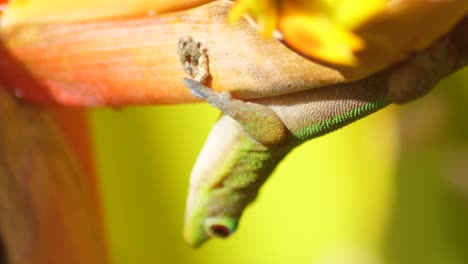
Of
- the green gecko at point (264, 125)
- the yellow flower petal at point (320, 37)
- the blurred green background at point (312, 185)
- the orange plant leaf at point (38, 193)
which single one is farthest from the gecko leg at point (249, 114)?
the blurred green background at point (312, 185)

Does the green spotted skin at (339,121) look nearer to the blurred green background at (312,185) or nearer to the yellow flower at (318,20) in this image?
the yellow flower at (318,20)

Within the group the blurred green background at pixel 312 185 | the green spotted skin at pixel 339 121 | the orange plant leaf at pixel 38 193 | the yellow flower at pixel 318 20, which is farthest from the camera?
the blurred green background at pixel 312 185

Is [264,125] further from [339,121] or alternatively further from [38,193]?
[38,193]

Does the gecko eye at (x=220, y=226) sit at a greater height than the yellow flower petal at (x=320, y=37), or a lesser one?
lesser

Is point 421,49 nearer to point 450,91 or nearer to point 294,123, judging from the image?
point 294,123

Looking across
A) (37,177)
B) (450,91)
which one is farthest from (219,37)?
(450,91)

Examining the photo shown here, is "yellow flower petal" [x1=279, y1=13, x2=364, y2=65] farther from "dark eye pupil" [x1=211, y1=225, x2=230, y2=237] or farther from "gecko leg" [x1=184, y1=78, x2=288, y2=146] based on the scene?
"dark eye pupil" [x1=211, y1=225, x2=230, y2=237]
